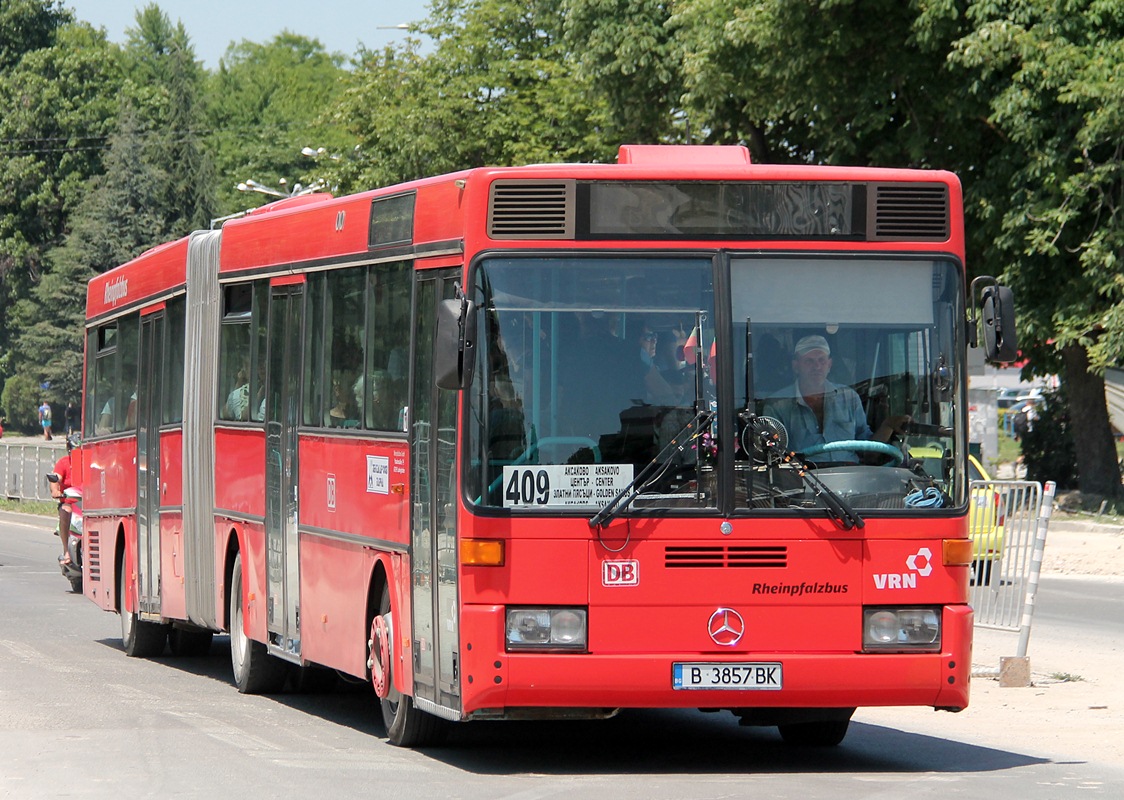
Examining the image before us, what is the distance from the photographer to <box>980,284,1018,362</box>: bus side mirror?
379 inches

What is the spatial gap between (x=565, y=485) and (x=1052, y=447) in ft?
101

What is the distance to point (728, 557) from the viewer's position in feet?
31.3

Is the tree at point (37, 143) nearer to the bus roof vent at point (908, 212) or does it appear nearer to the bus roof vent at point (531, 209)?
the bus roof vent at point (531, 209)

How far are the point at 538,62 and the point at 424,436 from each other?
4223 cm

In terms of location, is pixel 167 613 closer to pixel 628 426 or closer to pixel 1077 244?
pixel 628 426

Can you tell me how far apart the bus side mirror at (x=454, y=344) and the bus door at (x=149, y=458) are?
7.44 meters

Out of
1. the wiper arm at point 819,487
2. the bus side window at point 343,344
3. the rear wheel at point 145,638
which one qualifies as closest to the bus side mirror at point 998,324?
the wiper arm at point 819,487

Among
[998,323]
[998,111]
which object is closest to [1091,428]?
[998,111]

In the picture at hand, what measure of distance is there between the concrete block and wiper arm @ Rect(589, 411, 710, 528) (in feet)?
18.1

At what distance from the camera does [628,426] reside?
948cm

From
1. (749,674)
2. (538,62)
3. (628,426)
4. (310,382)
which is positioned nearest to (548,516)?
(628,426)

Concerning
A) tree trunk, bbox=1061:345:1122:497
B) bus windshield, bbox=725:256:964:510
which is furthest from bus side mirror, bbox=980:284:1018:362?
tree trunk, bbox=1061:345:1122:497

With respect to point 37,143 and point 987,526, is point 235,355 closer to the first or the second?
point 987,526

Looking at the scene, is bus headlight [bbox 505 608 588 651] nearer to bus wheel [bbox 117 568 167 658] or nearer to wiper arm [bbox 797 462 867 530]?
wiper arm [bbox 797 462 867 530]
